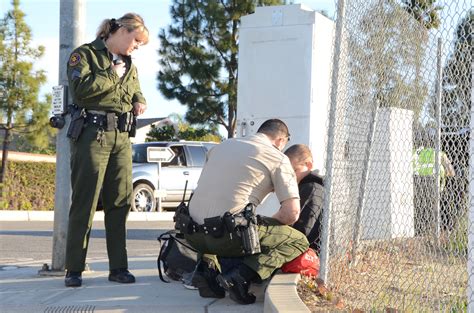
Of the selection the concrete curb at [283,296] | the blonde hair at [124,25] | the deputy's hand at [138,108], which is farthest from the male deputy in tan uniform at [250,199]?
the blonde hair at [124,25]

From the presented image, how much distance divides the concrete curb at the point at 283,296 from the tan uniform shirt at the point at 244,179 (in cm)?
50

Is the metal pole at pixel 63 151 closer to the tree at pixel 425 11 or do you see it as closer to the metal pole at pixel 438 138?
the tree at pixel 425 11

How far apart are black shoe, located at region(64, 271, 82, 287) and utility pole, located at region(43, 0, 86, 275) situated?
0.50 m

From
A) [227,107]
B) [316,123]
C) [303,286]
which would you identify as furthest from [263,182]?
[227,107]

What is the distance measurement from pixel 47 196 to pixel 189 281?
14.8 m

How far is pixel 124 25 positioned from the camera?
5.27 metres

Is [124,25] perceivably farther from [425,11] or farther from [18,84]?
[18,84]

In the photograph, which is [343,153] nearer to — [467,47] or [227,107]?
[467,47]

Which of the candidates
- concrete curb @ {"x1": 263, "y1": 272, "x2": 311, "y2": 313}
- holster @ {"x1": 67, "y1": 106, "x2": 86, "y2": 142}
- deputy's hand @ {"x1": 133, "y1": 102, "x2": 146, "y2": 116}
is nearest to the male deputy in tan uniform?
concrete curb @ {"x1": 263, "y1": 272, "x2": 311, "y2": 313}

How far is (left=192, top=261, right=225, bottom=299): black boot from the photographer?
4727 millimetres

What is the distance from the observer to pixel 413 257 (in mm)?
5371

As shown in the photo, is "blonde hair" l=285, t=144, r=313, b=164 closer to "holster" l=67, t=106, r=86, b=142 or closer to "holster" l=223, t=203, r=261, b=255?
"holster" l=223, t=203, r=261, b=255

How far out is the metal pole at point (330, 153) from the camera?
4.97 meters

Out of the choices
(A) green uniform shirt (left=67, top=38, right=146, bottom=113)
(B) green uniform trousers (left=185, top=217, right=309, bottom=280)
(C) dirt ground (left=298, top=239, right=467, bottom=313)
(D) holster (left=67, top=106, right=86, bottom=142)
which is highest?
(A) green uniform shirt (left=67, top=38, right=146, bottom=113)
